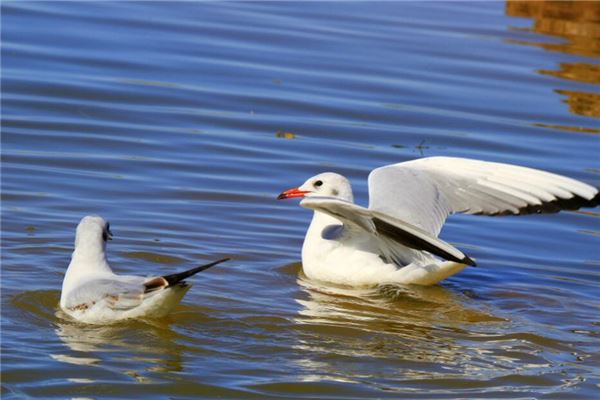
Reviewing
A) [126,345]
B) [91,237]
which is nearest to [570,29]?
[91,237]

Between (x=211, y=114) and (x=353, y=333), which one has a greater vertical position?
(x=211, y=114)

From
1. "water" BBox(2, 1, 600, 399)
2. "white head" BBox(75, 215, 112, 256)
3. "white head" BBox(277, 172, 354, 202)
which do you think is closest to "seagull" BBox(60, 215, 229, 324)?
"white head" BBox(75, 215, 112, 256)

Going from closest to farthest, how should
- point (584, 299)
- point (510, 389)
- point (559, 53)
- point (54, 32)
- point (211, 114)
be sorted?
point (510, 389) < point (584, 299) < point (211, 114) < point (54, 32) < point (559, 53)

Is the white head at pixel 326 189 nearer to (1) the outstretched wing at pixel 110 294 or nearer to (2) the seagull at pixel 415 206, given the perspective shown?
(2) the seagull at pixel 415 206

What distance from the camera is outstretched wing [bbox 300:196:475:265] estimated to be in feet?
26.2

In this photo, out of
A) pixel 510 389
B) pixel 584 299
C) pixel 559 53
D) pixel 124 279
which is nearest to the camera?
pixel 510 389

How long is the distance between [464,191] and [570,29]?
9.90m

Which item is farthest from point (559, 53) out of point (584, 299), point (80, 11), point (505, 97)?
point (584, 299)

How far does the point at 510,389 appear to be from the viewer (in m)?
7.30

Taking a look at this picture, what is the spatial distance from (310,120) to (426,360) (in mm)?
6549

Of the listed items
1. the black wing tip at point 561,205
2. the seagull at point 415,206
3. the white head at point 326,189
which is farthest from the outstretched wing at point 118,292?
the black wing tip at point 561,205

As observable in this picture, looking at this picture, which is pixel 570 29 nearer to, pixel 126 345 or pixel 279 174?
pixel 279 174

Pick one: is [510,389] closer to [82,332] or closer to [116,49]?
[82,332]

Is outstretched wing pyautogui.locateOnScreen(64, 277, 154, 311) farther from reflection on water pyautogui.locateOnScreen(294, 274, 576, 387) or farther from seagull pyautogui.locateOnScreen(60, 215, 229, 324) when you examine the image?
reflection on water pyautogui.locateOnScreen(294, 274, 576, 387)
